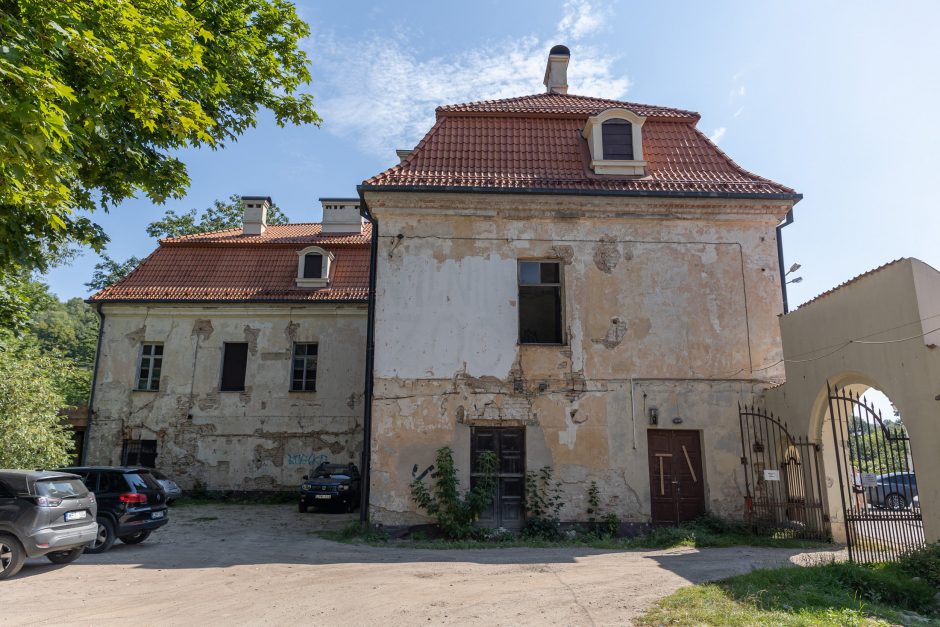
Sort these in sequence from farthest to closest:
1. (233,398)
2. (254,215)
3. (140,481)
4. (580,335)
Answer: (254,215), (233,398), (580,335), (140,481)

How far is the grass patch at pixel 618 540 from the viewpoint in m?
10.5

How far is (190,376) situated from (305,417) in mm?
3913

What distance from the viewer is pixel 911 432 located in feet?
26.7

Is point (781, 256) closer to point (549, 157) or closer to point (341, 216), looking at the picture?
point (549, 157)

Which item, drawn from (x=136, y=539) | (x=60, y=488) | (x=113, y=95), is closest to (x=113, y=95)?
(x=113, y=95)

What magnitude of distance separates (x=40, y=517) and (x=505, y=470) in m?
7.40

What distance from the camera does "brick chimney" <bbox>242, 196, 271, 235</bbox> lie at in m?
23.4

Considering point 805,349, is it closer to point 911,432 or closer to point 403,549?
point 911,432

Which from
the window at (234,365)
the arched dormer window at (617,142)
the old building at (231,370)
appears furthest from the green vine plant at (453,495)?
the window at (234,365)

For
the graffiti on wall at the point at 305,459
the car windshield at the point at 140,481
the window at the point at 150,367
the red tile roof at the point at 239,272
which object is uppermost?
the red tile roof at the point at 239,272

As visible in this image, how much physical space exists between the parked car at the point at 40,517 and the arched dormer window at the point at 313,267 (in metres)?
11.8

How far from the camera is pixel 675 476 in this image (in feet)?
39.3

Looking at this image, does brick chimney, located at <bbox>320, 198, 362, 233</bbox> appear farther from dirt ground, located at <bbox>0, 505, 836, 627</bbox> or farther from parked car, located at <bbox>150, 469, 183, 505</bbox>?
dirt ground, located at <bbox>0, 505, 836, 627</bbox>

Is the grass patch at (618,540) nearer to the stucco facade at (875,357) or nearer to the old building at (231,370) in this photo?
the stucco facade at (875,357)
